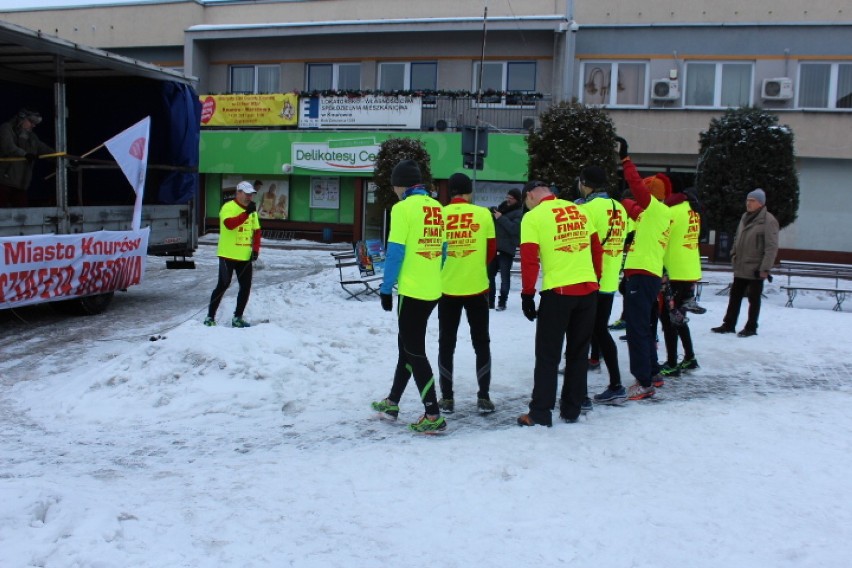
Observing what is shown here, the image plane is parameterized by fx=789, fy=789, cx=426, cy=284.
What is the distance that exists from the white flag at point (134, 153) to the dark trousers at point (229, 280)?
6.95ft

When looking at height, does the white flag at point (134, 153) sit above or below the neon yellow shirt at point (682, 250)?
above

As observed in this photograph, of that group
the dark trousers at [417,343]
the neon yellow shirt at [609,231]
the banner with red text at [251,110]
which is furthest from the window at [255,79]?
the dark trousers at [417,343]

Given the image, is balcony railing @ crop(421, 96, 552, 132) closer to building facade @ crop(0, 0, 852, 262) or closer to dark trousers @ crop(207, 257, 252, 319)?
building facade @ crop(0, 0, 852, 262)

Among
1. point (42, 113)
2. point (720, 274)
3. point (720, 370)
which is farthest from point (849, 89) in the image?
point (42, 113)

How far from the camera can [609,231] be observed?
6.79 meters

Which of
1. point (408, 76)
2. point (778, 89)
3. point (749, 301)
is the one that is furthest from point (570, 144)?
point (408, 76)

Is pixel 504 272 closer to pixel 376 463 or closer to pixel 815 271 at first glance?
pixel 376 463

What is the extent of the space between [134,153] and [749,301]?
8.20 m

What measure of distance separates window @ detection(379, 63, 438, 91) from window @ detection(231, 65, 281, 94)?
386 cm

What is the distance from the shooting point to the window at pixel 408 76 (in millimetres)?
25516

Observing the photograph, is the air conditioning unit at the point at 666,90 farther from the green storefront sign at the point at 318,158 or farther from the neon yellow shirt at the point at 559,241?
the neon yellow shirt at the point at 559,241

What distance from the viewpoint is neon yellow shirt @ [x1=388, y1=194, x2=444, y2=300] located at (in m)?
5.59

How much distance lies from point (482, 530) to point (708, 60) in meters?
22.1

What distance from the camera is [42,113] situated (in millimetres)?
13422
